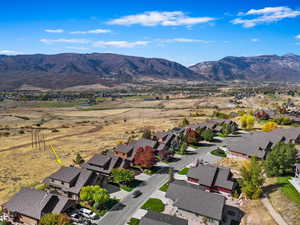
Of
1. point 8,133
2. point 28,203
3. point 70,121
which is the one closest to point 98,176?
point 28,203

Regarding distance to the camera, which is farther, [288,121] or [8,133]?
[8,133]

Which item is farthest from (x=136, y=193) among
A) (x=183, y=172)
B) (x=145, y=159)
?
(x=183, y=172)

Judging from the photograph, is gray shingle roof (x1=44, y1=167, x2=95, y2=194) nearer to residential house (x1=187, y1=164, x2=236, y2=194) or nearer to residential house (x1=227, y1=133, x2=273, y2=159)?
residential house (x1=187, y1=164, x2=236, y2=194)

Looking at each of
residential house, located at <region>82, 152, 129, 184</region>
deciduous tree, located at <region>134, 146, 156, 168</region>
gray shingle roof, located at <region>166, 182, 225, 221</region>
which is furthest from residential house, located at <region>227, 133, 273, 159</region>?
residential house, located at <region>82, 152, 129, 184</region>

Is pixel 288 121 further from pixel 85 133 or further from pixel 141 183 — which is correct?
pixel 85 133

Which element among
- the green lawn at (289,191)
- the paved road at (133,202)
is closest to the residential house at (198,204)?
the paved road at (133,202)

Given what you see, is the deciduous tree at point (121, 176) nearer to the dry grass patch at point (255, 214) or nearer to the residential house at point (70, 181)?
the residential house at point (70, 181)
